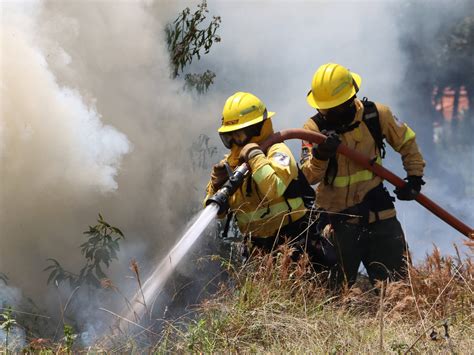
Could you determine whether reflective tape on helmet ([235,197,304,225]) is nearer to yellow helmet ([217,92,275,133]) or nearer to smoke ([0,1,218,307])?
yellow helmet ([217,92,275,133])

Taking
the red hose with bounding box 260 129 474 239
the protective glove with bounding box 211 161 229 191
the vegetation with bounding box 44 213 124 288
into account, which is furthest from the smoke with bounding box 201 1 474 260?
the protective glove with bounding box 211 161 229 191

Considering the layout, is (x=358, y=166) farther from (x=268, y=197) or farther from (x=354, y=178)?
(x=268, y=197)

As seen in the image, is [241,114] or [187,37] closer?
[241,114]

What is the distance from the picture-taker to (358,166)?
15.1 feet

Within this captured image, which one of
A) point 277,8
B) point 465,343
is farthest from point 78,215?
point 277,8

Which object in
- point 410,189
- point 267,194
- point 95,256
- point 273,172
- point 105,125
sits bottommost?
point 95,256

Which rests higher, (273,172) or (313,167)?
(313,167)

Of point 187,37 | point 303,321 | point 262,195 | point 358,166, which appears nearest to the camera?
point 303,321

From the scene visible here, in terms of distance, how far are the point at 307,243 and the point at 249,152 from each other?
2.41 ft

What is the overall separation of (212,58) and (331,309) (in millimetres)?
4726

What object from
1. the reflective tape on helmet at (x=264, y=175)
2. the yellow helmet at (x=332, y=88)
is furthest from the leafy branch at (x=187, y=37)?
the reflective tape on helmet at (x=264, y=175)

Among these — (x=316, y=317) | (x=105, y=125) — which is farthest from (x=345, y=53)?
(x=316, y=317)

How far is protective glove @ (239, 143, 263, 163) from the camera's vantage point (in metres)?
3.94

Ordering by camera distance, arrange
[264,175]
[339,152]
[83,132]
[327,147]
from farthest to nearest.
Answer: [83,132] < [339,152] < [327,147] < [264,175]
